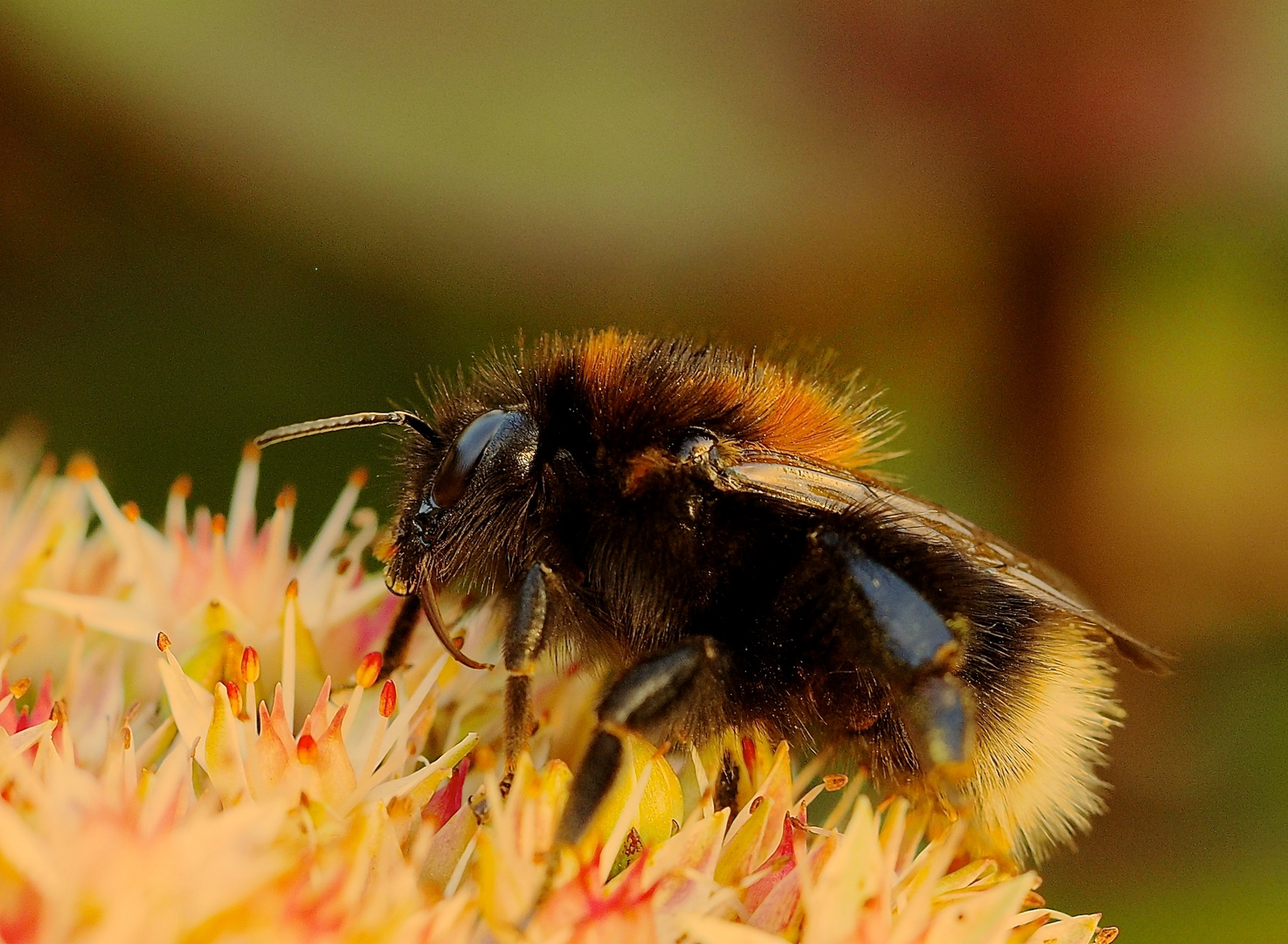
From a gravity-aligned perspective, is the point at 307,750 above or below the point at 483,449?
below

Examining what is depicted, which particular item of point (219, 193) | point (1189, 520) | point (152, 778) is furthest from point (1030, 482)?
point (152, 778)

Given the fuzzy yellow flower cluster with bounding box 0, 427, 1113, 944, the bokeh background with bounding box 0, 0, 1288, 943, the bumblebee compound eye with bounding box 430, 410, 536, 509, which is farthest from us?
the bokeh background with bounding box 0, 0, 1288, 943

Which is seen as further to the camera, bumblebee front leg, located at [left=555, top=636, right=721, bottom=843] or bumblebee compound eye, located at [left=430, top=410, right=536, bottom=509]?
bumblebee compound eye, located at [left=430, top=410, right=536, bottom=509]

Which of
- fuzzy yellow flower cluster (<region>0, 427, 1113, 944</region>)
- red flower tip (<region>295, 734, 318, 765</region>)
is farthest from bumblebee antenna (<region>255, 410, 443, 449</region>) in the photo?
red flower tip (<region>295, 734, 318, 765</region>)

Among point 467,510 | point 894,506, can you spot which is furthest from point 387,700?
point 894,506

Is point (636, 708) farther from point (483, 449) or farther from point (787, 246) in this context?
point (787, 246)

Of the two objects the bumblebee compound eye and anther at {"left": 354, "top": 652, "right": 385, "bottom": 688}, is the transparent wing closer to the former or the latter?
the bumblebee compound eye

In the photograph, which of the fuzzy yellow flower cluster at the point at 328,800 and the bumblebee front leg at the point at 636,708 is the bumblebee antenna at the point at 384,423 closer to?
the fuzzy yellow flower cluster at the point at 328,800
